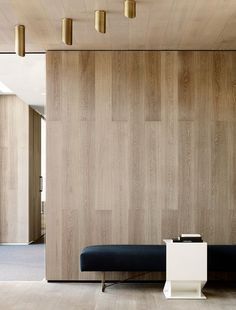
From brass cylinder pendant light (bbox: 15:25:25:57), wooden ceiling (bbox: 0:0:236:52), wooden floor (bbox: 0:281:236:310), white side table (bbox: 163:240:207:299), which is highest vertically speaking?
wooden ceiling (bbox: 0:0:236:52)

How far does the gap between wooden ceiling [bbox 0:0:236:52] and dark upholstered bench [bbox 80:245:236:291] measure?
2218 mm

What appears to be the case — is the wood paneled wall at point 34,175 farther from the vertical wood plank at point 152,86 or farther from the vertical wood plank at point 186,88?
the vertical wood plank at point 186,88

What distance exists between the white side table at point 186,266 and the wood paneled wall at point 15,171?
5074mm

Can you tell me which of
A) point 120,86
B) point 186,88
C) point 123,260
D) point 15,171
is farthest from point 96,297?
point 15,171

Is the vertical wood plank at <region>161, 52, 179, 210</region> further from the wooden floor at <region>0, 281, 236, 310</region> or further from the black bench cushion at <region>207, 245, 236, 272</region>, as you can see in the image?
the wooden floor at <region>0, 281, 236, 310</region>

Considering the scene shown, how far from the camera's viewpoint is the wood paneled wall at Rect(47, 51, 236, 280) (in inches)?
252

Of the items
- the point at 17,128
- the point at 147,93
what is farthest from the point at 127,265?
the point at 17,128

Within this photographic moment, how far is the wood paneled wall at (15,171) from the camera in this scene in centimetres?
1023

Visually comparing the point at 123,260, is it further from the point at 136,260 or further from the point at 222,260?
the point at 222,260

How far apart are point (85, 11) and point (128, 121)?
66.3 inches

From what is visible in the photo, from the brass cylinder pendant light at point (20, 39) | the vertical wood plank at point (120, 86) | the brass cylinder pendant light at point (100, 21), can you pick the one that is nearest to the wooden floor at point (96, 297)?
the vertical wood plank at point (120, 86)

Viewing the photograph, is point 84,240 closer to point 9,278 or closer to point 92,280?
point 92,280

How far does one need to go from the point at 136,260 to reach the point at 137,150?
130cm

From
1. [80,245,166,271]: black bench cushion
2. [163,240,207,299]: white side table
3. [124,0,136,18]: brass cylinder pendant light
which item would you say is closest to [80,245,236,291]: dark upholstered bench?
[80,245,166,271]: black bench cushion
